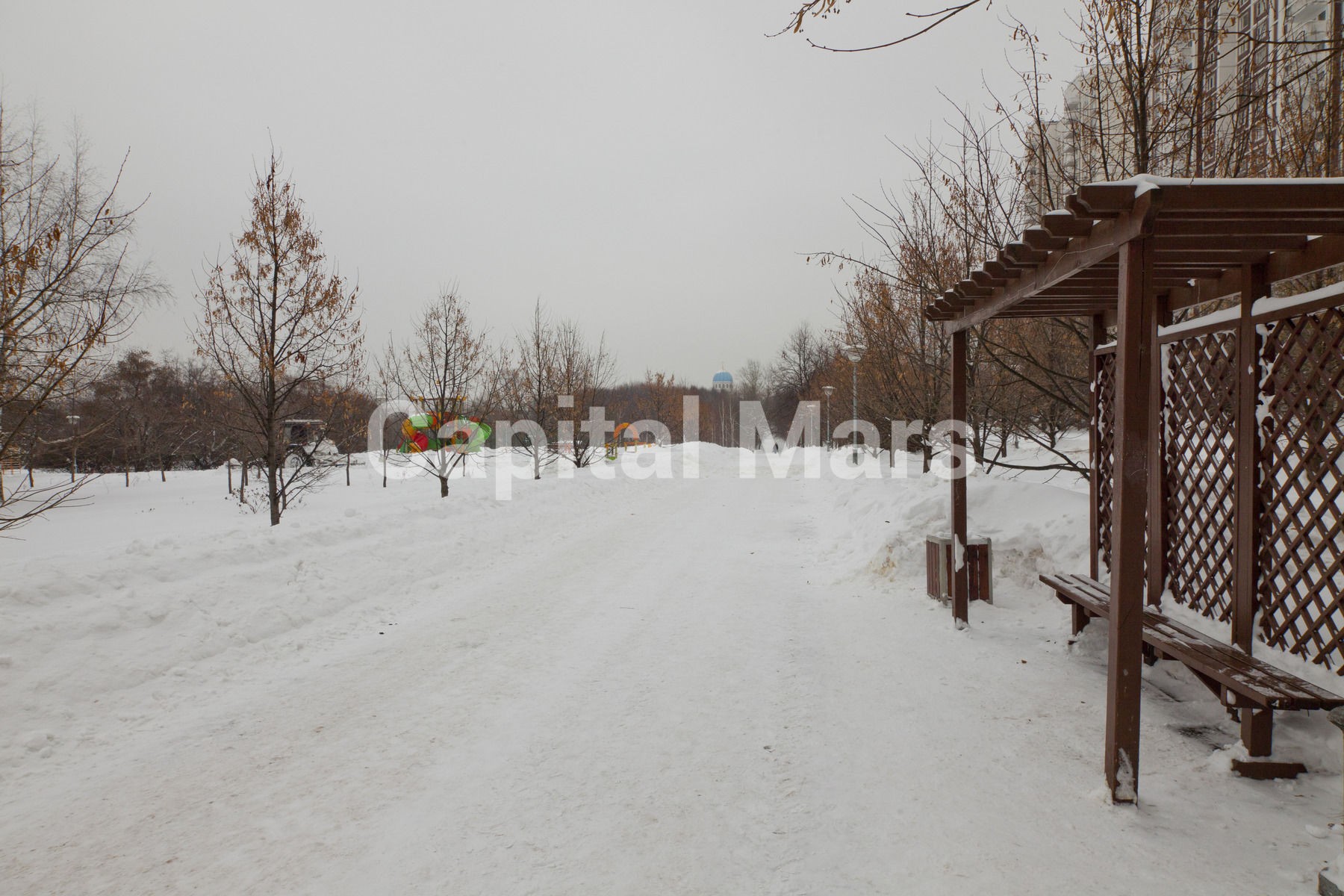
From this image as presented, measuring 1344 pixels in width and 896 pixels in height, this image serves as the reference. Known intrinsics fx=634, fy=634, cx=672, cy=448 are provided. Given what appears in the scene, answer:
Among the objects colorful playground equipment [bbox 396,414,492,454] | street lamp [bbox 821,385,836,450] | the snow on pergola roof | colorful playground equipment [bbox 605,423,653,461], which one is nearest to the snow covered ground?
the snow on pergola roof

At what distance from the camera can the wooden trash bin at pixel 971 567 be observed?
6578 mm

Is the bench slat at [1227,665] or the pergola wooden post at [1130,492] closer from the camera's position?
the bench slat at [1227,665]

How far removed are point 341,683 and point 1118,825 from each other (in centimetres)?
486

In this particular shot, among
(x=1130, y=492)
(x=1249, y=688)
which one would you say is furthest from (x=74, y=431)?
(x=1249, y=688)

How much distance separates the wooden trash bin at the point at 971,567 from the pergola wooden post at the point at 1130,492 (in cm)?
315

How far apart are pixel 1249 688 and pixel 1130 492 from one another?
115 centimetres

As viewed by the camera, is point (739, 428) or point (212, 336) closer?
point (212, 336)

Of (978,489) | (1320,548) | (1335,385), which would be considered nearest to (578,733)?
(1320,548)

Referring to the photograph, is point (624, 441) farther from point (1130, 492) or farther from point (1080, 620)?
point (1130, 492)

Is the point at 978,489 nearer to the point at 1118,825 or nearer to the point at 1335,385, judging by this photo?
the point at 1335,385

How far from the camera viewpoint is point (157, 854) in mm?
2820

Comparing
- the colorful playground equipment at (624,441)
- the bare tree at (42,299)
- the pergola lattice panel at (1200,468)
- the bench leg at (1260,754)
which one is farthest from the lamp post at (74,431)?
the colorful playground equipment at (624,441)

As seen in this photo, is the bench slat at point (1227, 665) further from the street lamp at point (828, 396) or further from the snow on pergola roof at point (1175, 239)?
the street lamp at point (828, 396)

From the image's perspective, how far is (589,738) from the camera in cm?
388
